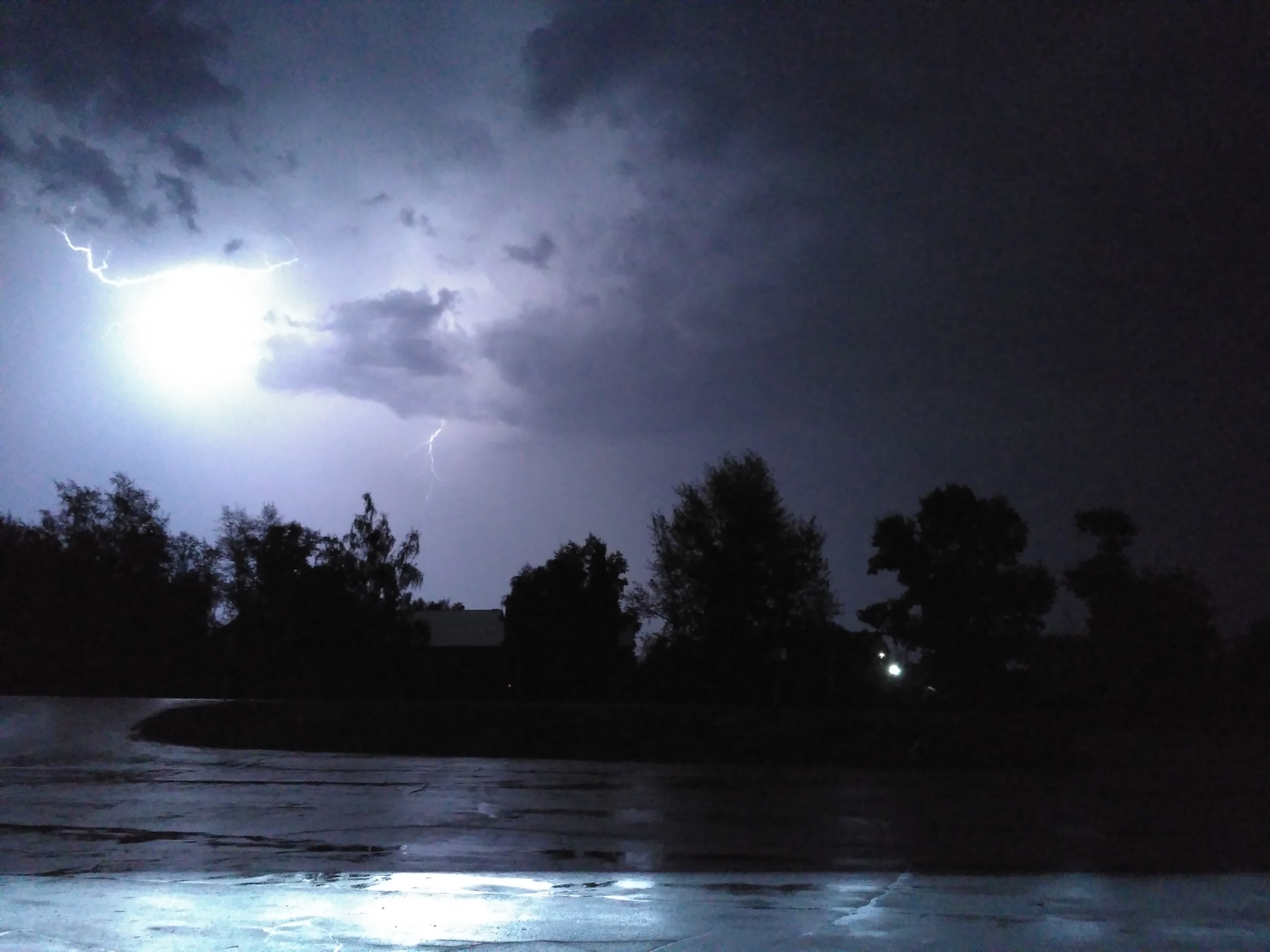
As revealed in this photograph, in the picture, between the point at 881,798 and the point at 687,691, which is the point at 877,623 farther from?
the point at 881,798

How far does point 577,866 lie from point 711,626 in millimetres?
36405

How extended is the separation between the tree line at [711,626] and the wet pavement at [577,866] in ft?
84.7

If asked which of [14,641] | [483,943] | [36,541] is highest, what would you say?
[36,541]

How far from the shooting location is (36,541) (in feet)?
222

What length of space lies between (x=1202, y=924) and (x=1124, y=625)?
37504 millimetres

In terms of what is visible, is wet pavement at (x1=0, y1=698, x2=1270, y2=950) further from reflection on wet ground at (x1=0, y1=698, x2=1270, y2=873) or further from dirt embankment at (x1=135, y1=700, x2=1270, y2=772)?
dirt embankment at (x1=135, y1=700, x2=1270, y2=772)

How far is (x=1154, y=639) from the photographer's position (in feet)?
138

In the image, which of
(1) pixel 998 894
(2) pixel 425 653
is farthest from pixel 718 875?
(2) pixel 425 653

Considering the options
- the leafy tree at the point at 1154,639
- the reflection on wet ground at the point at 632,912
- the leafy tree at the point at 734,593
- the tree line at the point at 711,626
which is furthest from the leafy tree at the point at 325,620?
the reflection on wet ground at the point at 632,912

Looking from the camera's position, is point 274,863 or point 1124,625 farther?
point 1124,625

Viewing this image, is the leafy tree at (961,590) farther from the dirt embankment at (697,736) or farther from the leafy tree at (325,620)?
the leafy tree at (325,620)

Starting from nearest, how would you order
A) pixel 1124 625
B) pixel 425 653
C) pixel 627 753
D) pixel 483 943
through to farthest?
pixel 483 943 < pixel 627 753 < pixel 1124 625 < pixel 425 653

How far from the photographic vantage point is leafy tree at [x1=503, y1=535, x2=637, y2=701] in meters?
50.7

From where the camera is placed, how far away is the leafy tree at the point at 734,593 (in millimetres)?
45938
